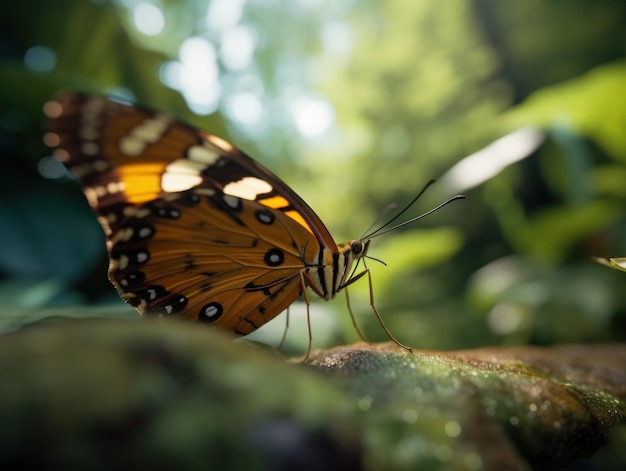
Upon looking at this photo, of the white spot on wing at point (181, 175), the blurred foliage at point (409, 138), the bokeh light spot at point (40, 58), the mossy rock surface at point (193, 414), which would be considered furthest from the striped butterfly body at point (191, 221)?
the bokeh light spot at point (40, 58)

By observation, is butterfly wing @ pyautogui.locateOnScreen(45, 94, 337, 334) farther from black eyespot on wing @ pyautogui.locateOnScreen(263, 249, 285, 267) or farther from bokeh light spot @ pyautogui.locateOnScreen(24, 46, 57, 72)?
bokeh light spot @ pyautogui.locateOnScreen(24, 46, 57, 72)

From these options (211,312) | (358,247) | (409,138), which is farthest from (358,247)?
(409,138)

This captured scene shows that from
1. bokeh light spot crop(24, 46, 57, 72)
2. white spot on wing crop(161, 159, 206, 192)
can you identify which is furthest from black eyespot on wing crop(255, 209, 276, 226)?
bokeh light spot crop(24, 46, 57, 72)

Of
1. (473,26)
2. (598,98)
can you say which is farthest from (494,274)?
(473,26)

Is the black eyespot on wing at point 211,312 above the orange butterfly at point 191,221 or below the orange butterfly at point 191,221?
below

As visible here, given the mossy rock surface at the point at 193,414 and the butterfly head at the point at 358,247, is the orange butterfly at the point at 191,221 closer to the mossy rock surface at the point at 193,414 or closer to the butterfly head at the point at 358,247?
the butterfly head at the point at 358,247

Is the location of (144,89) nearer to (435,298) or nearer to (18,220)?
(18,220)

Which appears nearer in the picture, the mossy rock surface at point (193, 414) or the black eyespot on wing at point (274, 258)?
the mossy rock surface at point (193, 414)
